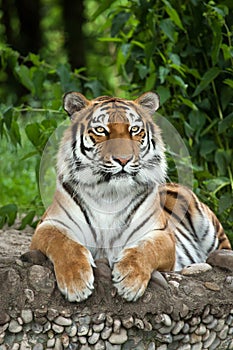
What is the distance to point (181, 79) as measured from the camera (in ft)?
19.0

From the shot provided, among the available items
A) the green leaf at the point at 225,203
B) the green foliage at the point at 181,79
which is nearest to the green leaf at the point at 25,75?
the green foliage at the point at 181,79

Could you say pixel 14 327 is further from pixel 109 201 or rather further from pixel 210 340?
pixel 210 340

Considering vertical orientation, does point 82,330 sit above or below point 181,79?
below

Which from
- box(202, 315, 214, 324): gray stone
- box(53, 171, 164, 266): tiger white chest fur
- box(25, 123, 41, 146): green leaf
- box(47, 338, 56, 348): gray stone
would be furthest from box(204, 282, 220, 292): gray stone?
box(25, 123, 41, 146): green leaf

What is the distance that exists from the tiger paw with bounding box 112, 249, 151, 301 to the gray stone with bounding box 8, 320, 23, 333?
1.59 ft

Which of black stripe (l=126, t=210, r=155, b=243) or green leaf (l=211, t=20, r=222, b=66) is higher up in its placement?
green leaf (l=211, t=20, r=222, b=66)

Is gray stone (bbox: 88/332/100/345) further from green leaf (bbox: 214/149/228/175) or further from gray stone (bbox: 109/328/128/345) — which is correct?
green leaf (bbox: 214/149/228/175)

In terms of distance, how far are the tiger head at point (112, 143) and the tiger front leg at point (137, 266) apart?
311mm

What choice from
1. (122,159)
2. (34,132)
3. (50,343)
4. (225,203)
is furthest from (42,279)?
(34,132)

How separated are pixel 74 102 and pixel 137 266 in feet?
2.78

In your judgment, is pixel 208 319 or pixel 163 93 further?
pixel 163 93

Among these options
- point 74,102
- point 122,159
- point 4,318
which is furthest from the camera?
point 74,102

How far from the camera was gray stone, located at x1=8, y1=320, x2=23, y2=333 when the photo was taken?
383cm

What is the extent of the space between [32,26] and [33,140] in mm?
8591
